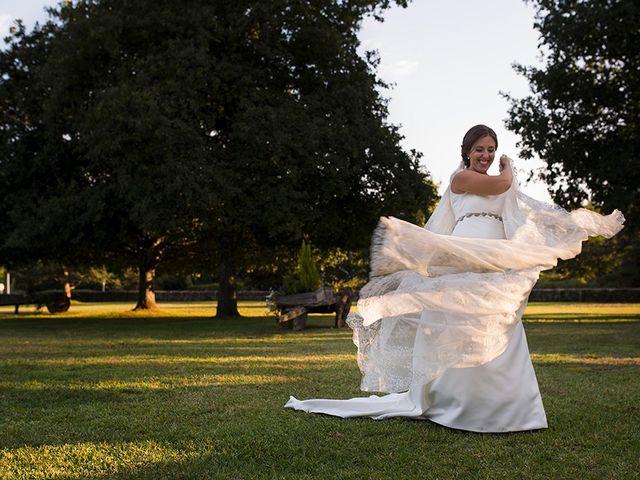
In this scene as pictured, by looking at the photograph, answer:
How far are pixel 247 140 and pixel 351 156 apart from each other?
3.26 m

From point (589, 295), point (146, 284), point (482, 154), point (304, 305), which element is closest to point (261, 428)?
point (482, 154)

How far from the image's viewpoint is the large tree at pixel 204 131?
775 inches

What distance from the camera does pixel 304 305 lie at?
58.2 feet

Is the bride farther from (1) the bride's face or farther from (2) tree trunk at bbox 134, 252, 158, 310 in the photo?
(2) tree trunk at bbox 134, 252, 158, 310

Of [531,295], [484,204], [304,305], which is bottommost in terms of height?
[531,295]

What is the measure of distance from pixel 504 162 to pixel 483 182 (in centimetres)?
41

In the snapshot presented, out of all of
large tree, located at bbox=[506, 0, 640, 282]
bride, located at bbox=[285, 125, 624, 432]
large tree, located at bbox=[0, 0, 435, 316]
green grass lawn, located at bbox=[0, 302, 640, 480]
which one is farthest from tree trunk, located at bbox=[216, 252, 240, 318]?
bride, located at bbox=[285, 125, 624, 432]

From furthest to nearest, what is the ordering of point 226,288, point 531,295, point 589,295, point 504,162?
1. point 531,295
2. point 589,295
3. point 226,288
4. point 504,162

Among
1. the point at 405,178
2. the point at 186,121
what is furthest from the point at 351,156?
the point at 186,121

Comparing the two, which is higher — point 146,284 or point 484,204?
point 484,204

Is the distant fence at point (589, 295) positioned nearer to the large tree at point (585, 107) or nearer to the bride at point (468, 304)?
the large tree at point (585, 107)

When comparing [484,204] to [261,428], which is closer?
[261,428]

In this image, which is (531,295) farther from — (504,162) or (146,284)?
(504,162)

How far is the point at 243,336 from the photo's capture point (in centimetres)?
1589
